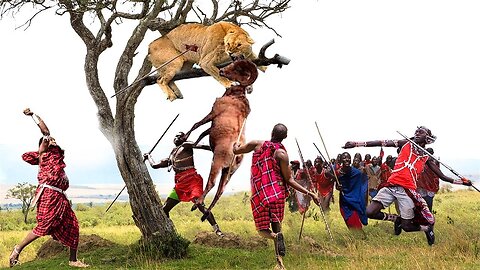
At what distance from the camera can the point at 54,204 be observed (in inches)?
394

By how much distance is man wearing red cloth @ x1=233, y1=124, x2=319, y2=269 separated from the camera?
28.0ft

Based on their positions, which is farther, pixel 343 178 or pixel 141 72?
pixel 343 178

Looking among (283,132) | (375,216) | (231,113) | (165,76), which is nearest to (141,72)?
(165,76)

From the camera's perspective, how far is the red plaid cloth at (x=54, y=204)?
9969mm

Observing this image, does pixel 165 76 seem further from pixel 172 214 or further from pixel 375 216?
pixel 172 214

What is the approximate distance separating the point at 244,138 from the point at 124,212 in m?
14.6

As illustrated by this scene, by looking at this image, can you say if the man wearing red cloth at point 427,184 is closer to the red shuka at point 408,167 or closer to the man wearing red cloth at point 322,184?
the man wearing red cloth at point 322,184

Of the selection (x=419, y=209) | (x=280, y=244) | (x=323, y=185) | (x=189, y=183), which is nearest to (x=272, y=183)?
(x=280, y=244)

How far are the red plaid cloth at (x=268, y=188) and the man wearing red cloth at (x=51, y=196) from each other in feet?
10.7

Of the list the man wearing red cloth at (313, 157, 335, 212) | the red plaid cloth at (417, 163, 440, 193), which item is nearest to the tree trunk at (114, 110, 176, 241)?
the red plaid cloth at (417, 163, 440, 193)

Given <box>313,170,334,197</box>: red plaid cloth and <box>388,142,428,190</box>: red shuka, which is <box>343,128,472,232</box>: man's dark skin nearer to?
<box>388,142,428,190</box>: red shuka

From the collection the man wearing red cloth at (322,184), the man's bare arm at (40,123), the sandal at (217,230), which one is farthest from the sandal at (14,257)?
the man wearing red cloth at (322,184)

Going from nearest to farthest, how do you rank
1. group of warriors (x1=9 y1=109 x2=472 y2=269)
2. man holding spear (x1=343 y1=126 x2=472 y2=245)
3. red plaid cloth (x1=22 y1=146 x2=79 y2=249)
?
group of warriors (x1=9 y1=109 x2=472 y2=269) → red plaid cloth (x1=22 y1=146 x2=79 y2=249) → man holding spear (x1=343 y1=126 x2=472 y2=245)

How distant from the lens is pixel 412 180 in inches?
436
